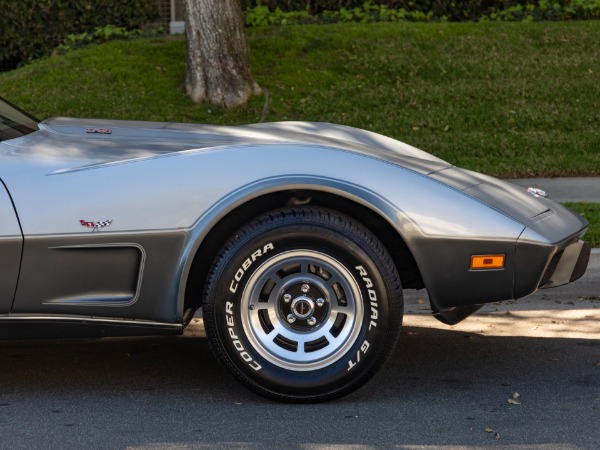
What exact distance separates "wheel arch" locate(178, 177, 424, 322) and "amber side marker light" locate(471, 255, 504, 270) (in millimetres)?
278

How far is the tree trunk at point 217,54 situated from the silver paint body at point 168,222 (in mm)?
7782

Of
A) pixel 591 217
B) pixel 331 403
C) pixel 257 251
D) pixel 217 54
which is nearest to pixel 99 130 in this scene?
pixel 257 251

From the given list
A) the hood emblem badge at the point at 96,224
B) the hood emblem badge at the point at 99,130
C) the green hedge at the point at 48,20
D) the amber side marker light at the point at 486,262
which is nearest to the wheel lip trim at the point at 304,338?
the amber side marker light at the point at 486,262

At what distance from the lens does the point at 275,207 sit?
4844mm

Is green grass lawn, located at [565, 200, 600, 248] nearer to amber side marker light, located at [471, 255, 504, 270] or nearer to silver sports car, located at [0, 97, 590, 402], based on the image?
silver sports car, located at [0, 97, 590, 402]

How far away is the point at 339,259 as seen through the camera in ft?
15.4

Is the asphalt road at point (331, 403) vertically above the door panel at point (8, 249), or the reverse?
the door panel at point (8, 249)

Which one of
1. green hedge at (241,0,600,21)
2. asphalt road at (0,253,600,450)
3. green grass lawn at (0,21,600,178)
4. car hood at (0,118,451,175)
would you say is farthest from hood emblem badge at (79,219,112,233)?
green hedge at (241,0,600,21)

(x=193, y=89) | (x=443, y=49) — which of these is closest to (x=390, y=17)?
(x=443, y=49)

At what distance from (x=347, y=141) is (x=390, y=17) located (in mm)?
10579

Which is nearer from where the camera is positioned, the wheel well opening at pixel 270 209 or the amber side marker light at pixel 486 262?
the amber side marker light at pixel 486 262

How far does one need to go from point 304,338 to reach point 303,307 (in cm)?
13

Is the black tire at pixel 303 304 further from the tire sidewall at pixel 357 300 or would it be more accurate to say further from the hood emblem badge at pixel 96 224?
the hood emblem badge at pixel 96 224

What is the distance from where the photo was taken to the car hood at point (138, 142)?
480 centimetres
